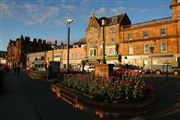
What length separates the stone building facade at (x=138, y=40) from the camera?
146 ft

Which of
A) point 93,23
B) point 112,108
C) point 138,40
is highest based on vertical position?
point 93,23

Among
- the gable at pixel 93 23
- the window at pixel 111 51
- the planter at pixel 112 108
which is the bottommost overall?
the planter at pixel 112 108

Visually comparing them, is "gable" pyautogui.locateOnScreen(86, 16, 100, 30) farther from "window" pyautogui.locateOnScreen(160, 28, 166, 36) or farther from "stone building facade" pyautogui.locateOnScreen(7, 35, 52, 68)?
"stone building facade" pyautogui.locateOnScreen(7, 35, 52, 68)

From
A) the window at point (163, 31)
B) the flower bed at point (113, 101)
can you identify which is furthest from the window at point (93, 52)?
the flower bed at point (113, 101)

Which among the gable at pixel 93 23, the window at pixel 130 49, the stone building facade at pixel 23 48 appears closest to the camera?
the window at pixel 130 49

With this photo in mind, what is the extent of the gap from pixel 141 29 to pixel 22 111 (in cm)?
4348

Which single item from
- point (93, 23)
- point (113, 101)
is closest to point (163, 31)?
point (93, 23)

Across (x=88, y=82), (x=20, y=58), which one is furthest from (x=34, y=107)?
(x=20, y=58)

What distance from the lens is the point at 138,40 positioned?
50.9 meters

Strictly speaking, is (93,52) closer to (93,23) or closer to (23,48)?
(93,23)

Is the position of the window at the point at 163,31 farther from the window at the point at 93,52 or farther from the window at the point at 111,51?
the window at the point at 93,52

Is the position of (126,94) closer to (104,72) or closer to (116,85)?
(116,85)

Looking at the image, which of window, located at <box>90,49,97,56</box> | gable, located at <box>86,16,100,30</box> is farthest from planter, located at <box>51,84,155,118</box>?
gable, located at <box>86,16,100,30</box>

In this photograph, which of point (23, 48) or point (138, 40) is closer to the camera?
point (138, 40)
